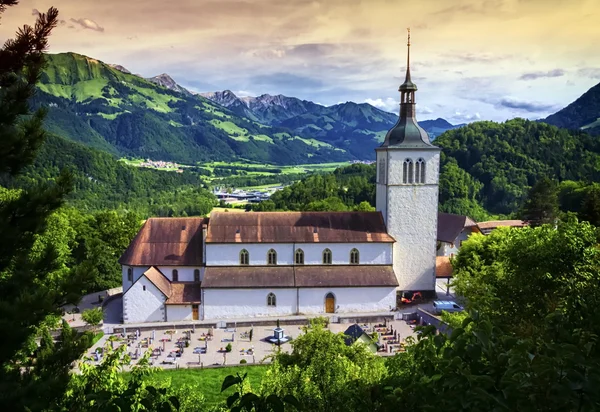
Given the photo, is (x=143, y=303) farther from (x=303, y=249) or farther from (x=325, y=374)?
(x=325, y=374)

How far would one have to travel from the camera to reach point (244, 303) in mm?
38781

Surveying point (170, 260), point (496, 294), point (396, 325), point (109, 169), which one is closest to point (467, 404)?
point (496, 294)

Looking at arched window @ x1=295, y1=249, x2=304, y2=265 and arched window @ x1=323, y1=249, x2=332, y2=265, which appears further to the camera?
arched window @ x1=323, y1=249, x2=332, y2=265

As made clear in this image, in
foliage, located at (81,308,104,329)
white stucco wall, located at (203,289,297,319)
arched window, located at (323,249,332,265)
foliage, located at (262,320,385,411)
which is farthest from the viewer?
arched window, located at (323,249,332,265)

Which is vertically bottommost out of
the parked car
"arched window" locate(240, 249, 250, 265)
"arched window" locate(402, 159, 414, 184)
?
the parked car

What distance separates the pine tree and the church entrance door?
96.6 ft

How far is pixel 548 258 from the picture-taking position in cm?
2038

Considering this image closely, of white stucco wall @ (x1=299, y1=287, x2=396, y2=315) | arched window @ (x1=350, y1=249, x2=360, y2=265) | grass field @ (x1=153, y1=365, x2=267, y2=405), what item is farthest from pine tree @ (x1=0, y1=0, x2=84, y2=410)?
arched window @ (x1=350, y1=249, x2=360, y2=265)

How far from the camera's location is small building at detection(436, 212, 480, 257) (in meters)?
65.1

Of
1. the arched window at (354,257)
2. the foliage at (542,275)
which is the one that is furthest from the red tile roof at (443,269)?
the foliage at (542,275)

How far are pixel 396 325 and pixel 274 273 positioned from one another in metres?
10.3

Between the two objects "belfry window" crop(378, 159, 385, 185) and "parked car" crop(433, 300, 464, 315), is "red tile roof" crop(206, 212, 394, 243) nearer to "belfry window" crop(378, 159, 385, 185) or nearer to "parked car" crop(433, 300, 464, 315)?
"belfry window" crop(378, 159, 385, 185)

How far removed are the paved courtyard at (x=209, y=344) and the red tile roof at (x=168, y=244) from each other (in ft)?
18.3

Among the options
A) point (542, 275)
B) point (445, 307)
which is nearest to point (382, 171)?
point (445, 307)
